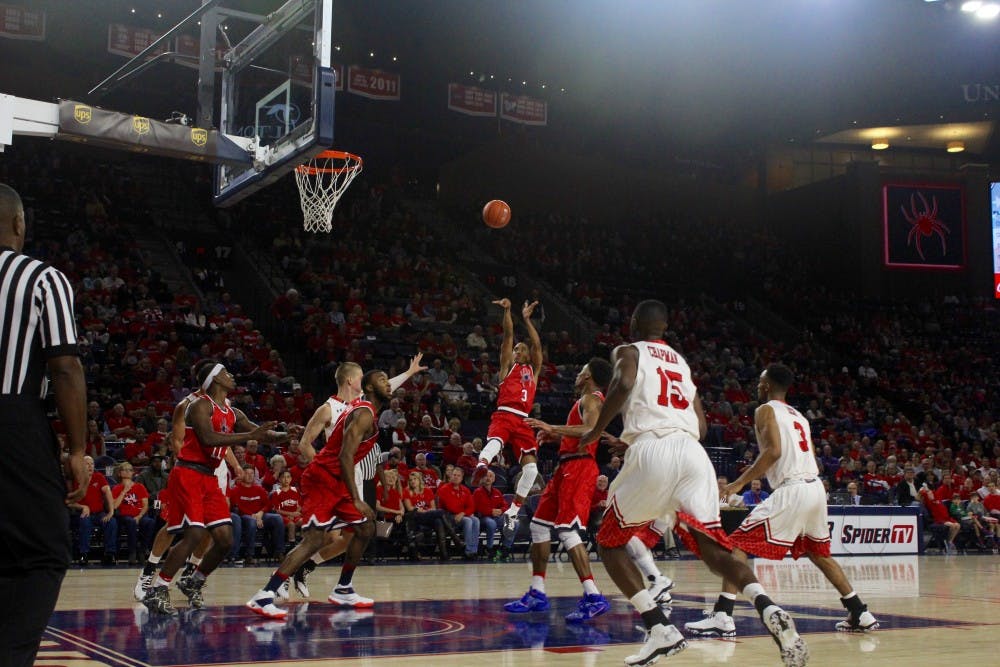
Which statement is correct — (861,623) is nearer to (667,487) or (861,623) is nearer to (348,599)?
(667,487)

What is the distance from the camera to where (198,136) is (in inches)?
369

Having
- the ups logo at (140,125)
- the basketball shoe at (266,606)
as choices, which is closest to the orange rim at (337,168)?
the ups logo at (140,125)

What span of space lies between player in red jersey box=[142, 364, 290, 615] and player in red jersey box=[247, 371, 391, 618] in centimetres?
52

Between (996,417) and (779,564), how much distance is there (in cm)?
1439

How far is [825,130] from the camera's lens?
3086cm

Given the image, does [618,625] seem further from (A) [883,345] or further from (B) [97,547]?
(A) [883,345]

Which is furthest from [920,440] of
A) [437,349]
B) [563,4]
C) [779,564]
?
[563,4]

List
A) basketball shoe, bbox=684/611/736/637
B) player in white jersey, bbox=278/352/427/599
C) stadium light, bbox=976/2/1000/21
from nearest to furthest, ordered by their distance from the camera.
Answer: basketball shoe, bbox=684/611/736/637 → player in white jersey, bbox=278/352/427/599 → stadium light, bbox=976/2/1000/21

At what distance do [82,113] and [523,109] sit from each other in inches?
751

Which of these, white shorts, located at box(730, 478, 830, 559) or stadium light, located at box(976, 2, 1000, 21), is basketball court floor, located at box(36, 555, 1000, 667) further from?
stadium light, located at box(976, 2, 1000, 21)

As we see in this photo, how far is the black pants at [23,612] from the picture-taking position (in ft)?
10.3

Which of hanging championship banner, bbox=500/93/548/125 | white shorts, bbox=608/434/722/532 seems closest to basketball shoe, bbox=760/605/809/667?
white shorts, bbox=608/434/722/532

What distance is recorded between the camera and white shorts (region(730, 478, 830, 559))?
7.13 meters

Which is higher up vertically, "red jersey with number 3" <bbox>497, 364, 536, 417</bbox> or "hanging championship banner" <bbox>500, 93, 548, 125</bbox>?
"hanging championship banner" <bbox>500, 93, 548, 125</bbox>
